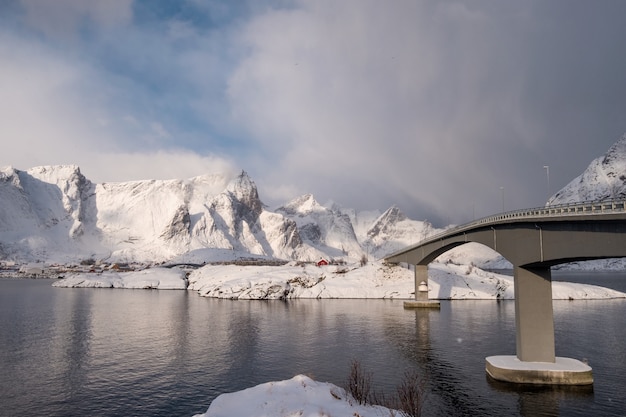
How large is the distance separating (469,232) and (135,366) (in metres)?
47.9

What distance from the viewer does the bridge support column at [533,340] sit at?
36062 mm

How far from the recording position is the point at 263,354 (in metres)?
46.3

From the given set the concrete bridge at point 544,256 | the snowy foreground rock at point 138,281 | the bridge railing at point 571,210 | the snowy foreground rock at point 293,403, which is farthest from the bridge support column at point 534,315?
the snowy foreground rock at point 138,281

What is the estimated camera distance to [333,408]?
2361 centimetres

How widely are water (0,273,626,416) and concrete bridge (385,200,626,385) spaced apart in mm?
1671

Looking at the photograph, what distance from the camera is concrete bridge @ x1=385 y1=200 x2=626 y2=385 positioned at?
29594mm

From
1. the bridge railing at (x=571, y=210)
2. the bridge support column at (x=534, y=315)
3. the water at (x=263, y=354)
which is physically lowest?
the water at (x=263, y=354)

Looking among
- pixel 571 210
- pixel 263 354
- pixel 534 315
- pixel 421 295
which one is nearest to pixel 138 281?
pixel 421 295

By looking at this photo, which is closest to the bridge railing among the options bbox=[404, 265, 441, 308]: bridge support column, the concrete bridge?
the concrete bridge

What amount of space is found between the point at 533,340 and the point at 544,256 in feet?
27.7

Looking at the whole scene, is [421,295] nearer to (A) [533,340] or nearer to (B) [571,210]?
(A) [533,340]

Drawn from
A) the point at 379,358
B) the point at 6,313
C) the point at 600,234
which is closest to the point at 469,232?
the point at 379,358

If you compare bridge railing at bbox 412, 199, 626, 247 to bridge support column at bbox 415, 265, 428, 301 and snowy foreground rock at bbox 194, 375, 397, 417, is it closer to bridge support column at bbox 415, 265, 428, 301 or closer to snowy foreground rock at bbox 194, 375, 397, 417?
snowy foreground rock at bbox 194, 375, 397, 417

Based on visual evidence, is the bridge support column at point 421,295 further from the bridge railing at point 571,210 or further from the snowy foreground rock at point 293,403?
the snowy foreground rock at point 293,403
